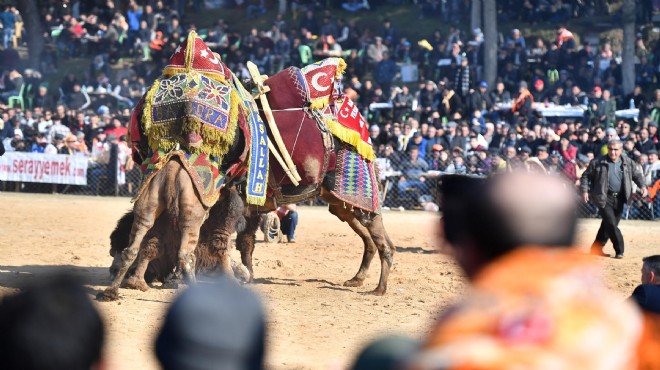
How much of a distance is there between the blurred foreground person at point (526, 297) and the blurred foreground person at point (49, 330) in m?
0.70

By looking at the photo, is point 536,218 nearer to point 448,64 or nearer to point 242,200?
point 242,200

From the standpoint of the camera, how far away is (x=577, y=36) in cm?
2880

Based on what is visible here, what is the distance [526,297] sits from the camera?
84.7 inches

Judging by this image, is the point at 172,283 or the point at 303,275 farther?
the point at 303,275

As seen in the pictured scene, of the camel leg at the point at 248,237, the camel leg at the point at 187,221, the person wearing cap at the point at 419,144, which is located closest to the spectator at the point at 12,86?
the person wearing cap at the point at 419,144

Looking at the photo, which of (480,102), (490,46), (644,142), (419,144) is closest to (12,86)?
(490,46)

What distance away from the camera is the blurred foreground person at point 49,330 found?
2234 mm

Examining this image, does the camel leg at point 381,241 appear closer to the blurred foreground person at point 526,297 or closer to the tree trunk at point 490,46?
the blurred foreground person at point 526,297

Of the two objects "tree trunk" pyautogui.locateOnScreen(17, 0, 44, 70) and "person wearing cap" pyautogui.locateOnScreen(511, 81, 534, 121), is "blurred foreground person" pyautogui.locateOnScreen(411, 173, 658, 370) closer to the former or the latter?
"person wearing cap" pyautogui.locateOnScreen(511, 81, 534, 121)

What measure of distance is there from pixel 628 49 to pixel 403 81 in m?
5.67

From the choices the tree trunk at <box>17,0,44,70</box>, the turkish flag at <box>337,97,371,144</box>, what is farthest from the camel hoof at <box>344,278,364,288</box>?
the tree trunk at <box>17,0,44,70</box>

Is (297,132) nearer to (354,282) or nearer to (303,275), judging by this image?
(354,282)

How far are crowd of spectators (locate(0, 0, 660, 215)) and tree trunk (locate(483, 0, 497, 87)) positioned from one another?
222 mm

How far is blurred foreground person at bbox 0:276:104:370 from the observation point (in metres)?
2.23
